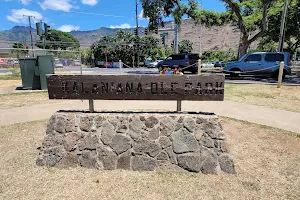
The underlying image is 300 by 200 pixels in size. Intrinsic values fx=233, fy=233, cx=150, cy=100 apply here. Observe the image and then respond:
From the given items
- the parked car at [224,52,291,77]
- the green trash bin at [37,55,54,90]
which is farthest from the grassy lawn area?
the parked car at [224,52,291,77]

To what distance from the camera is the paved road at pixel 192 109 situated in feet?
19.4

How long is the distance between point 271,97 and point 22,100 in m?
9.35

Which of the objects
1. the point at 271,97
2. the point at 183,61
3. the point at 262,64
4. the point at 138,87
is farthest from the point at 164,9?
the point at 138,87

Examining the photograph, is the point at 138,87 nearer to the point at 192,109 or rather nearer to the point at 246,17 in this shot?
the point at 192,109

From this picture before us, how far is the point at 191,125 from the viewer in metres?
3.59

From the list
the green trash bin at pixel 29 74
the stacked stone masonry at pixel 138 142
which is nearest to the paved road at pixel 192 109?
the stacked stone masonry at pixel 138 142

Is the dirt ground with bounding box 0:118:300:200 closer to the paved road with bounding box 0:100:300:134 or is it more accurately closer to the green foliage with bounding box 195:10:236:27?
the paved road with bounding box 0:100:300:134

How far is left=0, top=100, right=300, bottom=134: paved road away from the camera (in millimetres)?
5922

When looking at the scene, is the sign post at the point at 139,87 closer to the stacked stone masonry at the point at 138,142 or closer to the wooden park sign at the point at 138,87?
the wooden park sign at the point at 138,87

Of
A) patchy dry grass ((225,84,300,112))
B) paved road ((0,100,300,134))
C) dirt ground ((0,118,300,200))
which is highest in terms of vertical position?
patchy dry grass ((225,84,300,112))

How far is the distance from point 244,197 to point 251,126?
2869mm

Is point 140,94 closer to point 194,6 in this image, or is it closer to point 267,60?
point 267,60

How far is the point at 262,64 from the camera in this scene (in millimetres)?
15492

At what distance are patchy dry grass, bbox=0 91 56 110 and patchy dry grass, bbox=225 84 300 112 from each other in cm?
684
